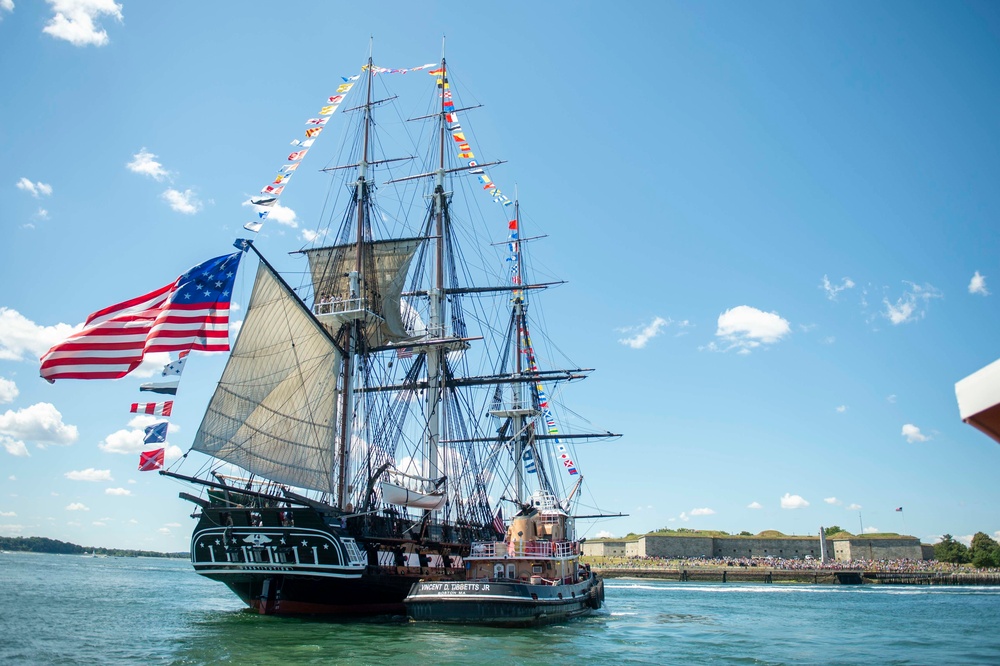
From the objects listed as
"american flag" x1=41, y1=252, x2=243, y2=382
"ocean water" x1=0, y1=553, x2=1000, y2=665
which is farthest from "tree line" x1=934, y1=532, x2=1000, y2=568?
"american flag" x1=41, y1=252, x2=243, y2=382

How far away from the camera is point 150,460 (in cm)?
2445

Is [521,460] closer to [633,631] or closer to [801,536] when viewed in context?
[633,631]

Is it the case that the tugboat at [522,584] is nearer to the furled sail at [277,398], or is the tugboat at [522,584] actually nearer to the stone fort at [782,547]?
the furled sail at [277,398]

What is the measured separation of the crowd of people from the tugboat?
240 feet

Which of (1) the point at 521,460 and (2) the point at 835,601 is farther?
(2) the point at 835,601

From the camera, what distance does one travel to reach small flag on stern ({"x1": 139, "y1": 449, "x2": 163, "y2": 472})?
24.2 m

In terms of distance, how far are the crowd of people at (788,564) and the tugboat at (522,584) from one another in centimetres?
7327

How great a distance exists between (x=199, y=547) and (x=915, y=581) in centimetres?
9330

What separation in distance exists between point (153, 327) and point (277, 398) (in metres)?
9.42

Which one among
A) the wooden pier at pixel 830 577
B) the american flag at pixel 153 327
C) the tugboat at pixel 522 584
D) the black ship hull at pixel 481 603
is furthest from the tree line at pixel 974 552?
the american flag at pixel 153 327

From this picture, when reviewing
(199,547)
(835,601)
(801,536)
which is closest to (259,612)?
(199,547)

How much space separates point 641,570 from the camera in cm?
10294

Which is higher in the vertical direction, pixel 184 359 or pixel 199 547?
pixel 184 359

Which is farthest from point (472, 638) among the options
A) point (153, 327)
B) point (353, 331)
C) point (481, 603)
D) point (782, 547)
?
point (782, 547)
